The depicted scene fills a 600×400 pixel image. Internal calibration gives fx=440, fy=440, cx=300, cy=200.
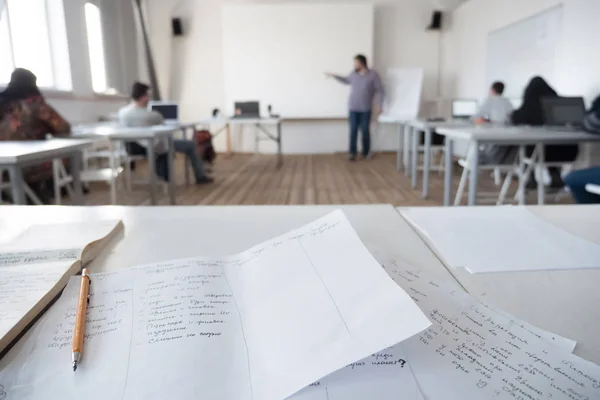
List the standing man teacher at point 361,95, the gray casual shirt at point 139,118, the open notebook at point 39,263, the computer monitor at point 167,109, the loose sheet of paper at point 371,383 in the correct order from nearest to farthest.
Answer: the loose sheet of paper at point 371,383 → the open notebook at point 39,263 → the gray casual shirt at point 139,118 → the computer monitor at point 167,109 → the standing man teacher at point 361,95

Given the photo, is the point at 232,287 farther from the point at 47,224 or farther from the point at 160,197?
the point at 160,197

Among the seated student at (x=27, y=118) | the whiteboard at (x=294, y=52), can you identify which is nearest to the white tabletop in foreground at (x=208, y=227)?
the seated student at (x=27, y=118)

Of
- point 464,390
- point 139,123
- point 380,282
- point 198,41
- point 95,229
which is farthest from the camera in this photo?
point 198,41

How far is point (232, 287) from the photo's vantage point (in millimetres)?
491

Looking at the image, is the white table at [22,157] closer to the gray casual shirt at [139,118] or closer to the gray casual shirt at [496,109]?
the gray casual shirt at [139,118]

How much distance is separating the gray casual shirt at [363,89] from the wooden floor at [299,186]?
2.99ft

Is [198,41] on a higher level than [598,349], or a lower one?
higher

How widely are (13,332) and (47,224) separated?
42cm

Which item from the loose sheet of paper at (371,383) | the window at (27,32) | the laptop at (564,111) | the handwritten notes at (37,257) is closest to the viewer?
the loose sheet of paper at (371,383)

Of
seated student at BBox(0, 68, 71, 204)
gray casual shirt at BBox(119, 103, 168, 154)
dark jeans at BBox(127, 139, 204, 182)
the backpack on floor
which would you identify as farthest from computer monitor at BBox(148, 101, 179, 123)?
seated student at BBox(0, 68, 71, 204)

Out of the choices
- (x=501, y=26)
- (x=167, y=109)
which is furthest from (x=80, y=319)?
(x=501, y=26)

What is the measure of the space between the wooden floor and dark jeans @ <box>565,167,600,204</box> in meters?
1.43

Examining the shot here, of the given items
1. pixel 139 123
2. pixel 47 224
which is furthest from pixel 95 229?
pixel 139 123

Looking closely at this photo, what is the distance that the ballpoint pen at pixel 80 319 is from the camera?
14.5 inches
